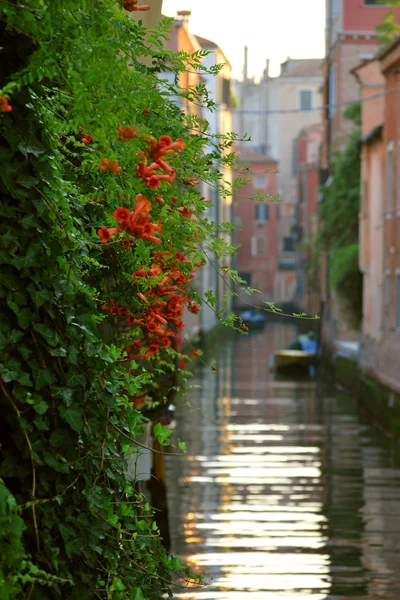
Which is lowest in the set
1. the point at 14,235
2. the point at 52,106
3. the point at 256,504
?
the point at 256,504

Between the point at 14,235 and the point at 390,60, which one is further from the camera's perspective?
the point at 390,60

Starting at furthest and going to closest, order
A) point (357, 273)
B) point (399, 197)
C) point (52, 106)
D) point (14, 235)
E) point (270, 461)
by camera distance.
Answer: point (357, 273) → point (399, 197) → point (270, 461) → point (52, 106) → point (14, 235)

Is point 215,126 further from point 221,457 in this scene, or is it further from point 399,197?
point 221,457

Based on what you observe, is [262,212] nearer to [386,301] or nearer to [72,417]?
[386,301]

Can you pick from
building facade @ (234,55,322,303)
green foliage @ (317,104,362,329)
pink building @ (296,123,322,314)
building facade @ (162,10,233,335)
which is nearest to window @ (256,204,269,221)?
building facade @ (234,55,322,303)

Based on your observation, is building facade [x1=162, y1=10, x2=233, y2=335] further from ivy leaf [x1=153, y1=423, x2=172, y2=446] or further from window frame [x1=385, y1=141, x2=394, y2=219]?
ivy leaf [x1=153, y1=423, x2=172, y2=446]

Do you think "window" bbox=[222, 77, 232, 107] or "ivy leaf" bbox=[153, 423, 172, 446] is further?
"window" bbox=[222, 77, 232, 107]

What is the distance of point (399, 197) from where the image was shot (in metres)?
26.4

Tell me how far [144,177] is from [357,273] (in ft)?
108

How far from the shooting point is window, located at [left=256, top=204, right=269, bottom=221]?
9012 cm

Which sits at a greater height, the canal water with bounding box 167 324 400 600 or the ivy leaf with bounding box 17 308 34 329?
the ivy leaf with bounding box 17 308 34 329

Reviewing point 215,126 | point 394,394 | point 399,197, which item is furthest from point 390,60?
point 215,126

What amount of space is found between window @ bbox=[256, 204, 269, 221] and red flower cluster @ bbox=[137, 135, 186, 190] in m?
86.4

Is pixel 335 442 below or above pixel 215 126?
below
